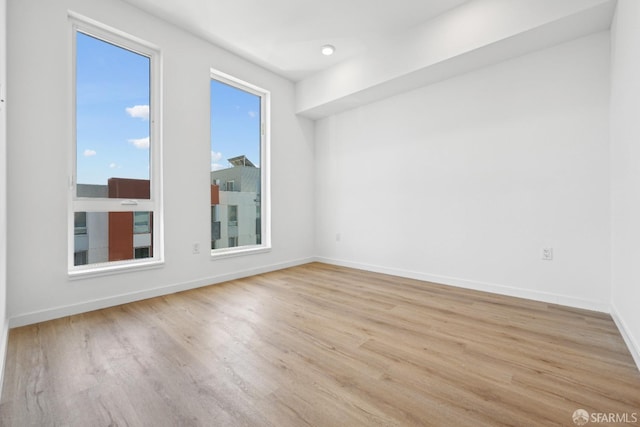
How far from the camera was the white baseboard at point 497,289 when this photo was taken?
237 centimetres

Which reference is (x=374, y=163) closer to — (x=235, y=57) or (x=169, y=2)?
(x=235, y=57)

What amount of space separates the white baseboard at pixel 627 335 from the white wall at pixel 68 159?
11.0ft

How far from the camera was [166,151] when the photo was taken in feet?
9.45

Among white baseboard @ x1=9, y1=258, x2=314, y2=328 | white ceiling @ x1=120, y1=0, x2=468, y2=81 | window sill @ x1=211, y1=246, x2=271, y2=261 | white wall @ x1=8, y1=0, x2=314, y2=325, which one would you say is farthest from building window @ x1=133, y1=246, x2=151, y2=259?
white ceiling @ x1=120, y1=0, x2=468, y2=81

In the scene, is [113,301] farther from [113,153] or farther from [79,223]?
[113,153]

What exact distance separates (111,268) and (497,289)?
364cm

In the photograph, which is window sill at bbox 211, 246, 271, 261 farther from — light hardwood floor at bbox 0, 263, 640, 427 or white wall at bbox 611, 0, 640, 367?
white wall at bbox 611, 0, 640, 367

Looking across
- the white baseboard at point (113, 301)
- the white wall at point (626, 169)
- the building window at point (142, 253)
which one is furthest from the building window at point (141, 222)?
the white wall at point (626, 169)

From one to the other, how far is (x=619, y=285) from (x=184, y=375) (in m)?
2.90

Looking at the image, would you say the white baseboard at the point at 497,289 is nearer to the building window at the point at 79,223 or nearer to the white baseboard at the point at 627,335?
the white baseboard at the point at 627,335

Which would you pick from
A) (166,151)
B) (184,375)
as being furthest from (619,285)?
(166,151)

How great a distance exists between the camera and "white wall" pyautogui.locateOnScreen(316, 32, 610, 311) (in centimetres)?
237

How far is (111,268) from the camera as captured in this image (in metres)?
2.52

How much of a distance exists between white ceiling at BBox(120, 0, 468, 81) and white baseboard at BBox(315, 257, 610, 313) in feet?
8.85
